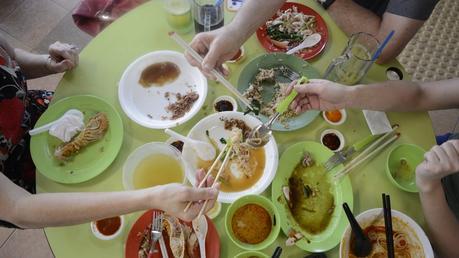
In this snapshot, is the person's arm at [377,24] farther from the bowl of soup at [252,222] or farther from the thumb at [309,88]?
the bowl of soup at [252,222]

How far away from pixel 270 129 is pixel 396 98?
538 millimetres

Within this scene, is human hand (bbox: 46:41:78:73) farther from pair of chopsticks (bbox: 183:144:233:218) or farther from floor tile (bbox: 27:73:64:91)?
floor tile (bbox: 27:73:64:91)

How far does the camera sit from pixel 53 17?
310 cm

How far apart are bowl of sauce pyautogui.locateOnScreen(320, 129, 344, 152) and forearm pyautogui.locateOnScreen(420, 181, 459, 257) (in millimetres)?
353

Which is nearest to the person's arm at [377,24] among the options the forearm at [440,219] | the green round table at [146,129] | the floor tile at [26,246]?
the green round table at [146,129]

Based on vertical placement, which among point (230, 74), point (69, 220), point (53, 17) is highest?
point (230, 74)

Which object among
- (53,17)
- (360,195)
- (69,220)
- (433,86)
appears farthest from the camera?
(53,17)

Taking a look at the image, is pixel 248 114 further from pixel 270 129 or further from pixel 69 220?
pixel 69 220

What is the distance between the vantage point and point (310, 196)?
55.7 inches

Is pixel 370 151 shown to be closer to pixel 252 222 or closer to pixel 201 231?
pixel 252 222

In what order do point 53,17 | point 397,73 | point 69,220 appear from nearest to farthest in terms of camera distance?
point 69,220 → point 397,73 → point 53,17

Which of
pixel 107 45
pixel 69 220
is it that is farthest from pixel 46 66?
pixel 69 220

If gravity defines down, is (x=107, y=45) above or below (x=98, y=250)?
above

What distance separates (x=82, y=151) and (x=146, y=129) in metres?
0.28
